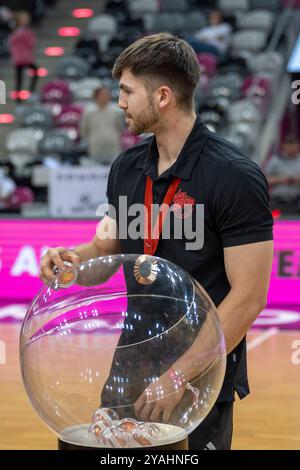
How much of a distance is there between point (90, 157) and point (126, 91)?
8.90 meters

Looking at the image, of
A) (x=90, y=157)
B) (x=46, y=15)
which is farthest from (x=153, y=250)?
(x=46, y=15)

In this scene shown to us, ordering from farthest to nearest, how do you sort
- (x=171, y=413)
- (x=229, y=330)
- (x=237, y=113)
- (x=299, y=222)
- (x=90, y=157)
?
(x=237, y=113) → (x=90, y=157) → (x=299, y=222) → (x=229, y=330) → (x=171, y=413)

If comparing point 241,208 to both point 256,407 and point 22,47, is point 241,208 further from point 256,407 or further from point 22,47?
point 22,47

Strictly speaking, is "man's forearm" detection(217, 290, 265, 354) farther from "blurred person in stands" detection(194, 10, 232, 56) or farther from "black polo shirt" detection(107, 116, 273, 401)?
"blurred person in stands" detection(194, 10, 232, 56)

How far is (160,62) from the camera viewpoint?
8.30 feet

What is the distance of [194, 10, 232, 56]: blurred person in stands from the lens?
45.5 feet

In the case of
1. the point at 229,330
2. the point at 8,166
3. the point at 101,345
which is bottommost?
the point at 8,166

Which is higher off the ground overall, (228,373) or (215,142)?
(215,142)

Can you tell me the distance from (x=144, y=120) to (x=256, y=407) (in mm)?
3490

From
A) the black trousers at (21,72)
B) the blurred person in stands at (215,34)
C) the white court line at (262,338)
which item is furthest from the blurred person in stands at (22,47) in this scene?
the white court line at (262,338)

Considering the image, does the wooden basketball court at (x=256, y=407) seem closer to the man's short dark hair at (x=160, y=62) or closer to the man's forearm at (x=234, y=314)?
the man's forearm at (x=234, y=314)

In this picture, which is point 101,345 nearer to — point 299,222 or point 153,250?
point 153,250

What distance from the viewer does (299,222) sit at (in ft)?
27.7
